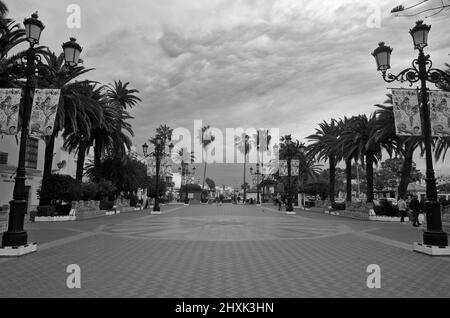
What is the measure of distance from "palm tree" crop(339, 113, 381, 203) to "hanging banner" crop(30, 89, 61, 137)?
22867 mm

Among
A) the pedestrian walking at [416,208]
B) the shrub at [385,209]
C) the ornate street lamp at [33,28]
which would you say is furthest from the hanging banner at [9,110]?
the shrub at [385,209]

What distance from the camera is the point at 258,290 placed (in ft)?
18.4

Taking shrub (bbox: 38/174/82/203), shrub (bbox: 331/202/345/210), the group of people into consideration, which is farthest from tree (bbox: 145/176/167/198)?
the group of people

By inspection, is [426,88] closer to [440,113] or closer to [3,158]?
[440,113]

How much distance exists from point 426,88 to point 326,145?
88.7 ft

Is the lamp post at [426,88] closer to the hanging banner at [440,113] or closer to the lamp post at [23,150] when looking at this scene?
the hanging banner at [440,113]

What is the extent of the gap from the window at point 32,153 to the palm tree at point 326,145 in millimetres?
30051

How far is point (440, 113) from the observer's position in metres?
10.1

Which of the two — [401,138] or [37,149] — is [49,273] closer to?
[401,138]

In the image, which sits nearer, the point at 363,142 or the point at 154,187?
the point at 363,142

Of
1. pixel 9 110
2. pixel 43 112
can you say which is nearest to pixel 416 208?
pixel 43 112

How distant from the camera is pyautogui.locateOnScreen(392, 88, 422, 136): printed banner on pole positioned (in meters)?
10.2

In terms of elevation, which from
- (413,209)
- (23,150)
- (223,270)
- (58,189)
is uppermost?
(23,150)
